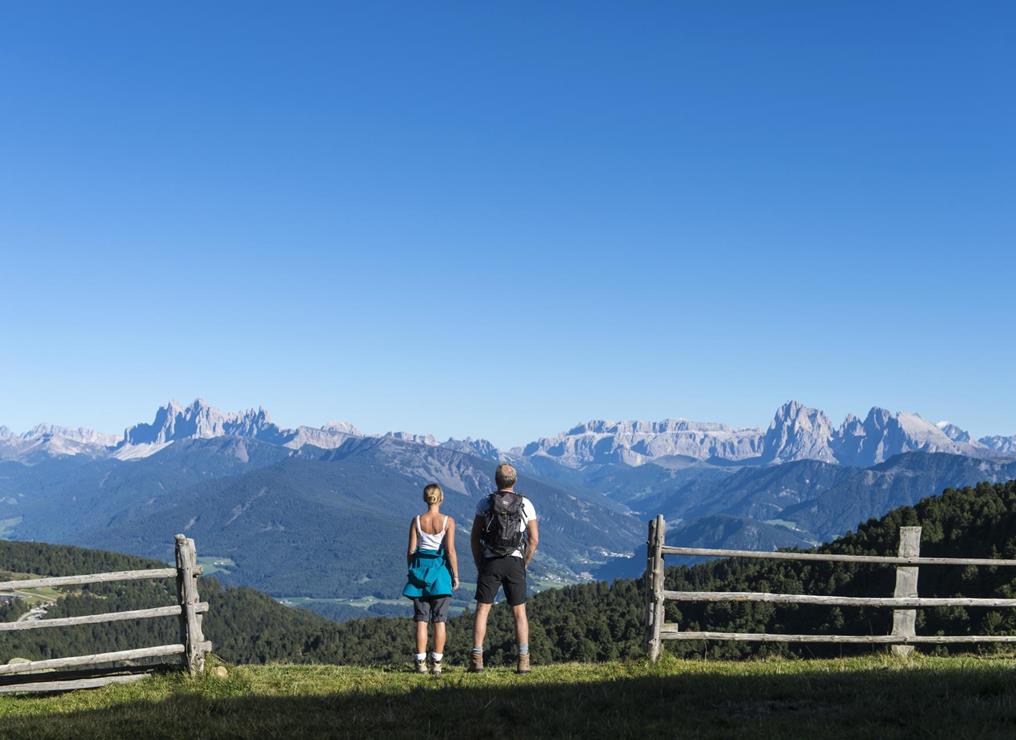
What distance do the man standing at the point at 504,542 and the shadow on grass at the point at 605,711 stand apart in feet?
3.73

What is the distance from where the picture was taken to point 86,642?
193625 millimetres

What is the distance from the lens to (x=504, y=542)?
1195 cm

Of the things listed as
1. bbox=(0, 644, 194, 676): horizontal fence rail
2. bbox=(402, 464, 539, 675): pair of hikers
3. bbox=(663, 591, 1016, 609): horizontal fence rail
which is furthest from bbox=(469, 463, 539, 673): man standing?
bbox=(0, 644, 194, 676): horizontal fence rail

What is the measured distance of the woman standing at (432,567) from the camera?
40.3ft

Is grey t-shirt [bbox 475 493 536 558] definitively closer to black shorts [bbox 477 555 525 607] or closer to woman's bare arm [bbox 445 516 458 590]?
black shorts [bbox 477 555 525 607]

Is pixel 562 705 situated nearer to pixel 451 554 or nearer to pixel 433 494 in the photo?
pixel 451 554

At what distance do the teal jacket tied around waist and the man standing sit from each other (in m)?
0.53

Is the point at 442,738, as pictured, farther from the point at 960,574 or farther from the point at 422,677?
the point at 960,574

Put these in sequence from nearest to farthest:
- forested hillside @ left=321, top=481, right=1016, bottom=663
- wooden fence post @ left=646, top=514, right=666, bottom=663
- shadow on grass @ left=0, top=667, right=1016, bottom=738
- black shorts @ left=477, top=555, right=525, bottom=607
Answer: shadow on grass @ left=0, top=667, right=1016, bottom=738
black shorts @ left=477, top=555, right=525, bottom=607
wooden fence post @ left=646, top=514, right=666, bottom=663
forested hillside @ left=321, top=481, right=1016, bottom=663

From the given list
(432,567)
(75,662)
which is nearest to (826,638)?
(432,567)

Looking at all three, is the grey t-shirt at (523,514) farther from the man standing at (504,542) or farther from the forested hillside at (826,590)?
the forested hillside at (826,590)

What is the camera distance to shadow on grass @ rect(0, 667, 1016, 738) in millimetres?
8656

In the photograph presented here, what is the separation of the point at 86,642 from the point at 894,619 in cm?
21321

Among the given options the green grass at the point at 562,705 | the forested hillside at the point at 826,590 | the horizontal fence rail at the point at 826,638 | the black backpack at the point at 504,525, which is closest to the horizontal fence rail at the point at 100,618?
the green grass at the point at 562,705
